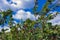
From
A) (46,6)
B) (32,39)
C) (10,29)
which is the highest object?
(46,6)

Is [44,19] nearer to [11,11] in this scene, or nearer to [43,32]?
[43,32]

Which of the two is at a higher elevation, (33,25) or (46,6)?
(46,6)

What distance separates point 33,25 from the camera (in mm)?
4121

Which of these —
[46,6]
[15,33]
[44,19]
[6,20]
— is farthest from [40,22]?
[6,20]

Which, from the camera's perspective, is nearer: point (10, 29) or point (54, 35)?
point (54, 35)

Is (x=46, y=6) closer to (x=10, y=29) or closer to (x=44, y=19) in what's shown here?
(x=44, y=19)

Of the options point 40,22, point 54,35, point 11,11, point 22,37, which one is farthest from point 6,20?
point 54,35

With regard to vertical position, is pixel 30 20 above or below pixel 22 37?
above

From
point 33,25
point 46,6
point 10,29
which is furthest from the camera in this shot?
point 10,29

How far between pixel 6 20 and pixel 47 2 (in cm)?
130

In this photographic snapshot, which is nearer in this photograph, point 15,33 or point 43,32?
point 43,32

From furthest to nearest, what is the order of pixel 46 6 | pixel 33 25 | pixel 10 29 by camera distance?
pixel 10 29
pixel 33 25
pixel 46 6

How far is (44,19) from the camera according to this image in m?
3.98

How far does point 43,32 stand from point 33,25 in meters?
0.35
